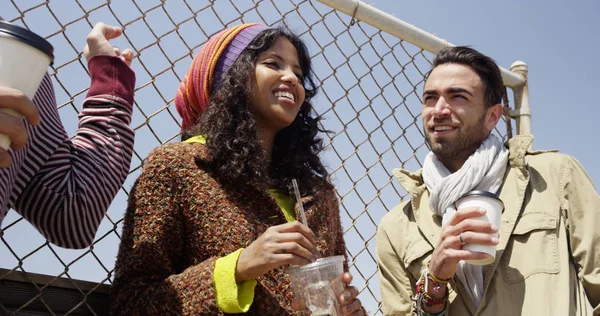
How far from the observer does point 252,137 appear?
2.46 metres

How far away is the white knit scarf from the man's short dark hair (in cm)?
37

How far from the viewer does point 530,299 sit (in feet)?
7.62

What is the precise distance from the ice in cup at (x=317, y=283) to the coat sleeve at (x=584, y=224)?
3.33 ft

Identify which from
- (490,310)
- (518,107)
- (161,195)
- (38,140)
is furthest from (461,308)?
(518,107)

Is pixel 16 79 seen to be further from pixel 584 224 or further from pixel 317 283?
pixel 584 224

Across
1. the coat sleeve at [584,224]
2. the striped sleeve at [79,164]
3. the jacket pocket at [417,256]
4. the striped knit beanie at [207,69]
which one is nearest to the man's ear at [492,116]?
the coat sleeve at [584,224]

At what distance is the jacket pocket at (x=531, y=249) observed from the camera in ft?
7.76

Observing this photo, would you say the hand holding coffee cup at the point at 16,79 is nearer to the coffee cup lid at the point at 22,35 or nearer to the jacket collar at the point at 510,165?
the coffee cup lid at the point at 22,35

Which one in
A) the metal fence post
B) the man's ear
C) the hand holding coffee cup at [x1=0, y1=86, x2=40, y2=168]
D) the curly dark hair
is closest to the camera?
the hand holding coffee cup at [x1=0, y1=86, x2=40, y2=168]

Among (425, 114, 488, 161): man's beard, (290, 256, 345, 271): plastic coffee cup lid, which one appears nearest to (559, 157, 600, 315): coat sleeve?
(425, 114, 488, 161): man's beard

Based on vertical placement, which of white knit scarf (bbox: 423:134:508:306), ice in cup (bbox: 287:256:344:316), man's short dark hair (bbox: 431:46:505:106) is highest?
man's short dark hair (bbox: 431:46:505:106)

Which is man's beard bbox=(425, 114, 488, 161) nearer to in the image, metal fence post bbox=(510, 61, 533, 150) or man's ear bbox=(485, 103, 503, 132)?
man's ear bbox=(485, 103, 503, 132)

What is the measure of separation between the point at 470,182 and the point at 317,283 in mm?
938

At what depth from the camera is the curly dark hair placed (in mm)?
2338
